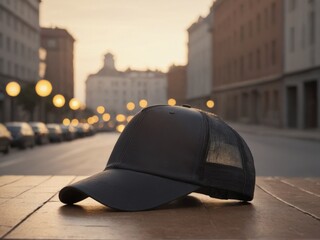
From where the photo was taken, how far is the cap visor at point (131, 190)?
20.1 feet

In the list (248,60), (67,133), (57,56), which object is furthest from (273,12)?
(57,56)

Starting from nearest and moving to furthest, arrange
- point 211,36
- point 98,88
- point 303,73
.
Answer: point 303,73
point 211,36
point 98,88

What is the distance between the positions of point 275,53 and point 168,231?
50005 mm

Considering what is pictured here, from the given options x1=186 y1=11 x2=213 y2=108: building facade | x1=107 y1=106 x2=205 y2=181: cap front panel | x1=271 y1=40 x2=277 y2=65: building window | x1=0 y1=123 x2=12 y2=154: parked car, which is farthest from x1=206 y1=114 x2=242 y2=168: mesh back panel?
x1=186 y1=11 x2=213 y2=108: building facade

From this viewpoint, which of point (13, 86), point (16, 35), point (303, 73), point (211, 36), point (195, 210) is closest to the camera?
point (195, 210)

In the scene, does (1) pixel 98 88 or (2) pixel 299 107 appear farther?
(1) pixel 98 88

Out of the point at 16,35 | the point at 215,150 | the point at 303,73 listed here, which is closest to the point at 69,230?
the point at 215,150

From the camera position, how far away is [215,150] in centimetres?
666

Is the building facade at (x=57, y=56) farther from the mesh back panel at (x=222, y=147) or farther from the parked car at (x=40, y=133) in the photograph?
the mesh back panel at (x=222, y=147)

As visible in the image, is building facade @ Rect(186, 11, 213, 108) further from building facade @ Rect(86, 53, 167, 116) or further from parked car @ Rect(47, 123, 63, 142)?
building facade @ Rect(86, 53, 167, 116)

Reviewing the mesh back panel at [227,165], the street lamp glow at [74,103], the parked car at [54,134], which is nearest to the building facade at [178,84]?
the street lamp glow at [74,103]

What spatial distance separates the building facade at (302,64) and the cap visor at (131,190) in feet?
121

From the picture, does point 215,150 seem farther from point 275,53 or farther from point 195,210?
point 275,53

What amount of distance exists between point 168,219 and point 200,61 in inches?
3528
